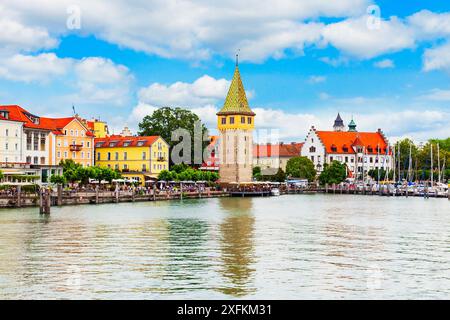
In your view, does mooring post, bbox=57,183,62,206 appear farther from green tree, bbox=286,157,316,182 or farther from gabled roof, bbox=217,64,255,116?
green tree, bbox=286,157,316,182

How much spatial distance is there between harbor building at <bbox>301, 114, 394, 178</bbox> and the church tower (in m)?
31.1

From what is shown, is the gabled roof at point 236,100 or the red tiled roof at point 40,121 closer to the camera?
the red tiled roof at point 40,121

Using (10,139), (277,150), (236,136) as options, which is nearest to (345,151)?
(277,150)

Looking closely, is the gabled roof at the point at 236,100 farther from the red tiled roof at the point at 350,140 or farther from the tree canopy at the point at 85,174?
the tree canopy at the point at 85,174

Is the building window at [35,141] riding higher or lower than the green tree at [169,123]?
lower

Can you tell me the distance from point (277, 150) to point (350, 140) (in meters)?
16.7

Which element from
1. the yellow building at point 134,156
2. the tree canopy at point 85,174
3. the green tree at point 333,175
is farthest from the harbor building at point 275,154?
the tree canopy at point 85,174

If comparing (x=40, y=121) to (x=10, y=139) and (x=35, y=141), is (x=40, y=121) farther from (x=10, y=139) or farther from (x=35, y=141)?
(x=10, y=139)

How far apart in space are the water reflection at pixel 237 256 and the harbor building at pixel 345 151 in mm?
102535

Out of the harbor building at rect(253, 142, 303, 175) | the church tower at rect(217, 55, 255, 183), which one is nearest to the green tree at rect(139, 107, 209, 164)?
the church tower at rect(217, 55, 255, 183)

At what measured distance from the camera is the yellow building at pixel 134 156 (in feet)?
360

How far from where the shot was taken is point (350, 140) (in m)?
153
